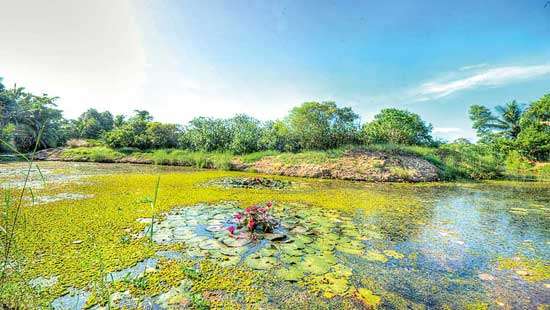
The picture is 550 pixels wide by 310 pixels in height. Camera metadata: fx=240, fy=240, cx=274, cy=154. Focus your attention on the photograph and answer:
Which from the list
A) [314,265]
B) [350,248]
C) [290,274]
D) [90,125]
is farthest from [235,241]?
[90,125]

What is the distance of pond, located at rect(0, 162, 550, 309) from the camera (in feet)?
7.78

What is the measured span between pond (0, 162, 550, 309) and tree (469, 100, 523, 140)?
29468mm

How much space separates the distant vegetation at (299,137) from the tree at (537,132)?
Answer: 0.06 m

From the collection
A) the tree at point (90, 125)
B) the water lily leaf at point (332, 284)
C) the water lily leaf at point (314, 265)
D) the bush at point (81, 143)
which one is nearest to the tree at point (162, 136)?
the bush at point (81, 143)

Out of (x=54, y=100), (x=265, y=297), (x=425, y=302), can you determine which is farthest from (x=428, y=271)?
(x=54, y=100)

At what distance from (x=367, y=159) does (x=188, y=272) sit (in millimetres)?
12014

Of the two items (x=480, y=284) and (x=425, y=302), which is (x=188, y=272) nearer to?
(x=425, y=302)

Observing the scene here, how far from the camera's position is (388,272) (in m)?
2.94

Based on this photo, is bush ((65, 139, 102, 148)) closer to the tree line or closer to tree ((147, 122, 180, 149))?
the tree line

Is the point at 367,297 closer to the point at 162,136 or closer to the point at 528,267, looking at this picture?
the point at 528,267

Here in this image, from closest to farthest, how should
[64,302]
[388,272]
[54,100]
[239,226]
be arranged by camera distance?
[64,302]
[388,272]
[239,226]
[54,100]

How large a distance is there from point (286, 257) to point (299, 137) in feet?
43.7

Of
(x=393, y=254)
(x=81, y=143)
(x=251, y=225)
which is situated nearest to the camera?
(x=393, y=254)

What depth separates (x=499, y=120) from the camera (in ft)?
92.3
